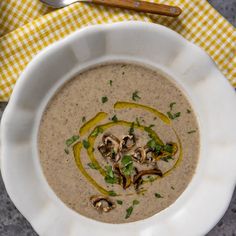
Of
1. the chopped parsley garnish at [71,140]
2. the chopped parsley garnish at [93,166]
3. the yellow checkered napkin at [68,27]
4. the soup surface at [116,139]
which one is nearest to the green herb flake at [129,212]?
the soup surface at [116,139]

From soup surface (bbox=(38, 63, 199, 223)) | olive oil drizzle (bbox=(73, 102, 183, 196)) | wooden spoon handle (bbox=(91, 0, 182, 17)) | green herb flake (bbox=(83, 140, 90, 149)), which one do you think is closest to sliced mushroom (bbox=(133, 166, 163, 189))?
soup surface (bbox=(38, 63, 199, 223))

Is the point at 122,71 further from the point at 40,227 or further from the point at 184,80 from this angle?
the point at 40,227

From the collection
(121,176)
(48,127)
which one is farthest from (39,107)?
(121,176)

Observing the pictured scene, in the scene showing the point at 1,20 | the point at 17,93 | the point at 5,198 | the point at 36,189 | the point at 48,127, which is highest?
the point at 1,20

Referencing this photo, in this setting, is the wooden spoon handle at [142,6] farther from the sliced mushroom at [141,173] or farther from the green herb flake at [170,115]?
the sliced mushroom at [141,173]

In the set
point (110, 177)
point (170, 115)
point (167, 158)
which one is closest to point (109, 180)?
point (110, 177)

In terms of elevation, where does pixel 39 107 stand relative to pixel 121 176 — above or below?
above

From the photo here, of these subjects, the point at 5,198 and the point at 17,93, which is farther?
the point at 5,198
